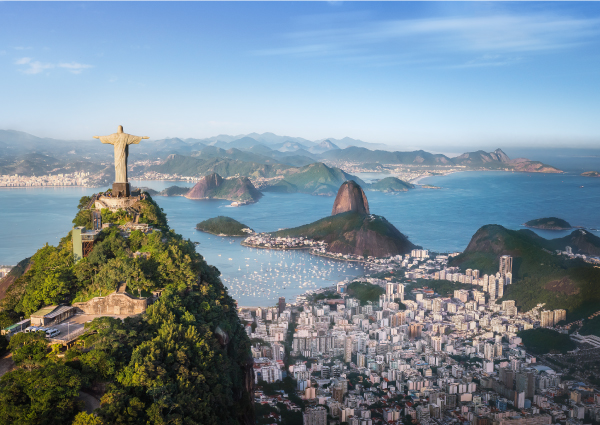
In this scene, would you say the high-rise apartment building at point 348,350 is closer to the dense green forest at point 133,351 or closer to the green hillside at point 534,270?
the dense green forest at point 133,351

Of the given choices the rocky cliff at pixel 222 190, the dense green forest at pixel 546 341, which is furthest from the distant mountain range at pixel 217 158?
the dense green forest at pixel 546 341

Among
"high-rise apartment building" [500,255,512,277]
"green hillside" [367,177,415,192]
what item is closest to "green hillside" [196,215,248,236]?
"high-rise apartment building" [500,255,512,277]

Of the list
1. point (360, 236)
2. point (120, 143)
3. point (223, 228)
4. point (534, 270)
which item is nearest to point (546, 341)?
point (534, 270)

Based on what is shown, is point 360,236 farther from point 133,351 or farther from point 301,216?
point 133,351

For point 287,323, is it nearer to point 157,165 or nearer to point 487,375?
point 487,375

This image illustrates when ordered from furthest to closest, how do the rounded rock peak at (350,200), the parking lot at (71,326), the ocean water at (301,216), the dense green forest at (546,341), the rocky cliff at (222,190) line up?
the rocky cliff at (222,190) → the rounded rock peak at (350,200) → the ocean water at (301,216) → the dense green forest at (546,341) → the parking lot at (71,326)

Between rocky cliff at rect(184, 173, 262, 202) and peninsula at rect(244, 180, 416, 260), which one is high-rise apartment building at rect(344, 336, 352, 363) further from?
rocky cliff at rect(184, 173, 262, 202)
